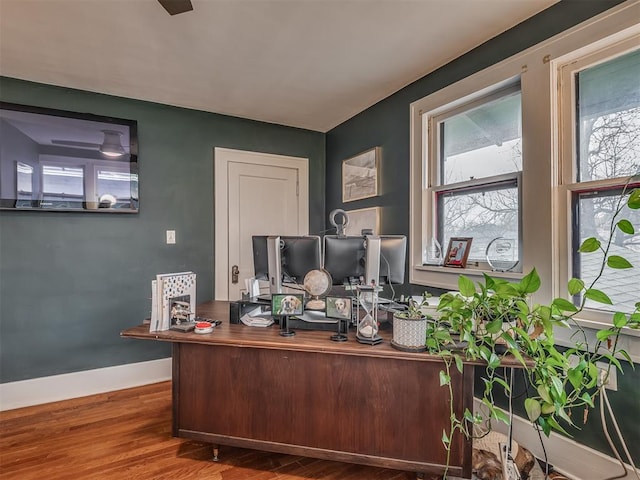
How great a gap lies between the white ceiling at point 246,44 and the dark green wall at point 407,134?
0.07 m

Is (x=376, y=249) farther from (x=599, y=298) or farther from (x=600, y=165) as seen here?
(x=600, y=165)

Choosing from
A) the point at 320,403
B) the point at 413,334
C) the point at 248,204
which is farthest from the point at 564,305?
the point at 248,204

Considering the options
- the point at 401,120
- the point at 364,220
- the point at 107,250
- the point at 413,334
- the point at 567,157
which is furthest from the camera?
the point at 364,220

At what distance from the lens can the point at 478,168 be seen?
2.23m

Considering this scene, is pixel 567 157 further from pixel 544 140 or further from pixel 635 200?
pixel 635 200

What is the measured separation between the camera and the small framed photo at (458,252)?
7.28 ft

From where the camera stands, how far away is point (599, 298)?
129 centimetres

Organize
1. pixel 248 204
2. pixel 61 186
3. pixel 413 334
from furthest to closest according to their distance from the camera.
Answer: pixel 248 204
pixel 61 186
pixel 413 334

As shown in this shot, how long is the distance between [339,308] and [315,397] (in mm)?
458

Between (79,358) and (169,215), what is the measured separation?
53.7 inches

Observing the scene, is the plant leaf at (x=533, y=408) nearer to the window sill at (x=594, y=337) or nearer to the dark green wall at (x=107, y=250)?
the window sill at (x=594, y=337)

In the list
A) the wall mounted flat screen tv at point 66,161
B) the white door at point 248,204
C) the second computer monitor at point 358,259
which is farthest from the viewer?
the white door at point 248,204

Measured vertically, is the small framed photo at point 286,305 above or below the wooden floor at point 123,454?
above

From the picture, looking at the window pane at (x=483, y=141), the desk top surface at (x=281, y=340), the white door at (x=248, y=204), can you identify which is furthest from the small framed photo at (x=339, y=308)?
the white door at (x=248, y=204)
